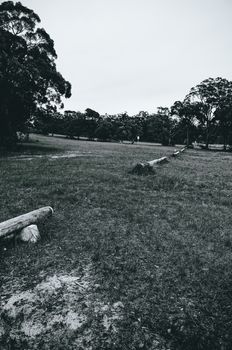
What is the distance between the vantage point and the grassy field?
117 inches

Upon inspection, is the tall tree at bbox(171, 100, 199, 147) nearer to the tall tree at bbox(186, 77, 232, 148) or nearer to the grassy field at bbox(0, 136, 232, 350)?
the tall tree at bbox(186, 77, 232, 148)

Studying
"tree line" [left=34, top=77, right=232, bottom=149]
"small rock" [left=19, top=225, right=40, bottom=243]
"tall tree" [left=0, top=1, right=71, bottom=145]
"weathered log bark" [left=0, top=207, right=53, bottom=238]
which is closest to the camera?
"weathered log bark" [left=0, top=207, right=53, bottom=238]

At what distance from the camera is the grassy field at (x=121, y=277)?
2.98 m

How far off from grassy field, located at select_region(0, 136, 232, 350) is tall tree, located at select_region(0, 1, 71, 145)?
1771cm

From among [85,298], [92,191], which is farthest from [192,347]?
[92,191]

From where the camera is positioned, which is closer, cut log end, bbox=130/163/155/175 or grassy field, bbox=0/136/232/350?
grassy field, bbox=0/136/232/350

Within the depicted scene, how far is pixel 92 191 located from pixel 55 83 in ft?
66.8

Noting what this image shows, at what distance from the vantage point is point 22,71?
22.1 m

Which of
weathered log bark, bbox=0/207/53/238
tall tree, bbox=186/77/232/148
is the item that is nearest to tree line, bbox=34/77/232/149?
tall tree, bbox=186/77/232/148

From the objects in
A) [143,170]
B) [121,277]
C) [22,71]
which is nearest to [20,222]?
[121,277]

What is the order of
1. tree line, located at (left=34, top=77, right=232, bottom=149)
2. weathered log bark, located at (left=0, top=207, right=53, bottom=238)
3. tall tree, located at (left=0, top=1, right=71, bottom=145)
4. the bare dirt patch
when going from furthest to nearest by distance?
tree line, located at (left=34, top=77, right=232, bottom=149) < tall tree, located at (left=0, top=1, right=71, bottom=145) < weathered log bark, located at (left=0, top=207, right=53, bottom=238) < the bare dirt patch

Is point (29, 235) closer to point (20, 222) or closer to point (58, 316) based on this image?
point (20, 222)

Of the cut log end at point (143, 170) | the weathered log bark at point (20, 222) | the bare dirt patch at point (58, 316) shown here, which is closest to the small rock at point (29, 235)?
the weathered log bark at point (20, 222)

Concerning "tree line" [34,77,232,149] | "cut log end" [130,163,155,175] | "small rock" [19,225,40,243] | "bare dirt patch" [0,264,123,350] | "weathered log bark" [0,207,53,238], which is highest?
"tree line" [34,77,232,149]
